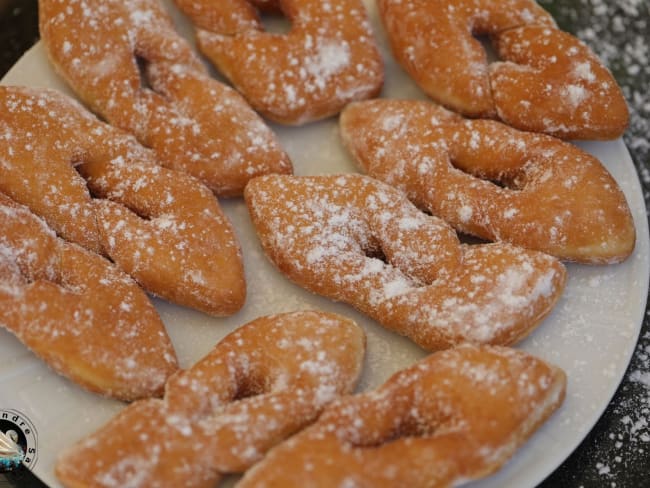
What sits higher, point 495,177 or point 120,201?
point 120,201

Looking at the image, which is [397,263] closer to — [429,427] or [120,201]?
[429,427]

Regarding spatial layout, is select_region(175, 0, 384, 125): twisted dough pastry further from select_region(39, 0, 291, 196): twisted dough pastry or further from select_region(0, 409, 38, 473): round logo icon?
select_region(0, 409, 38, 473): round logo icon

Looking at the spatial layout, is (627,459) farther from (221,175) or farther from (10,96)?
(10,96)

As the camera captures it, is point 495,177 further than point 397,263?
Yes

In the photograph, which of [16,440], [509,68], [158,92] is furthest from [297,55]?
[16,440]

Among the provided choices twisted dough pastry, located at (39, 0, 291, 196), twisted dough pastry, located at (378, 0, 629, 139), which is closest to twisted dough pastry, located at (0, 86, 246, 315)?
twisted dough pastry, located at (39, 0, 291, 196)

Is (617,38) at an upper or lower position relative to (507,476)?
upper

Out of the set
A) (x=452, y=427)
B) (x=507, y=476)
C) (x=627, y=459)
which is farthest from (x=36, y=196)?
(x=627, y=459)
